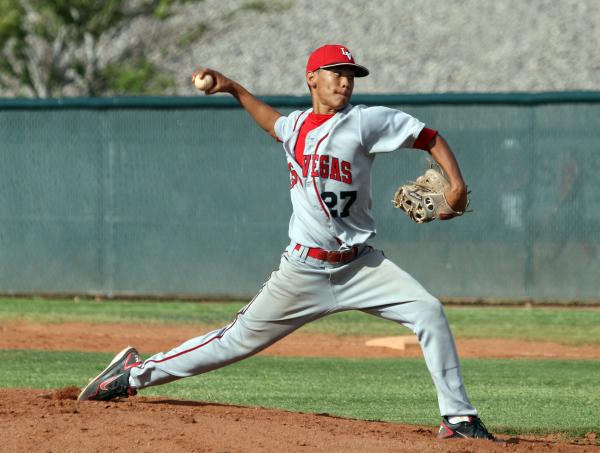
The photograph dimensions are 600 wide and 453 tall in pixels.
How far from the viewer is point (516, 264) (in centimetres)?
1159

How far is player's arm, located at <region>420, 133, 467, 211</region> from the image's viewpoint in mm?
4793

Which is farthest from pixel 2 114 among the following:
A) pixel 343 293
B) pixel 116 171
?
pixel 343 293

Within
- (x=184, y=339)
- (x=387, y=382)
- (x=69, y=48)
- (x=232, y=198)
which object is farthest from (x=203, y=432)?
(x=69, y=48)

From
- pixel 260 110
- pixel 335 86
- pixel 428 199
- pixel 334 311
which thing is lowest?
pixel 334 311

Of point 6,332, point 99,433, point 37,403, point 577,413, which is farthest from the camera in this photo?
point 6,332

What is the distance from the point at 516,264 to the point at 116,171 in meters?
4.39

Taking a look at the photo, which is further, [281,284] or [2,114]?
[2,114]

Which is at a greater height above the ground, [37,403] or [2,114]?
[2,114]

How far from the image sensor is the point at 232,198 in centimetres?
1185

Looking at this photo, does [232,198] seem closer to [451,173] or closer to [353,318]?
[353,318]

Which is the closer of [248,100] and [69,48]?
[248,100]

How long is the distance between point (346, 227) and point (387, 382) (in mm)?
2733

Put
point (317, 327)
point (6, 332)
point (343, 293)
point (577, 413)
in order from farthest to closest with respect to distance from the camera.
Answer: point (317, 327), point (6, 332), point (577, 413), point (343, 293)

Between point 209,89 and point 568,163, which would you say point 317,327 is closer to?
point 568,163
